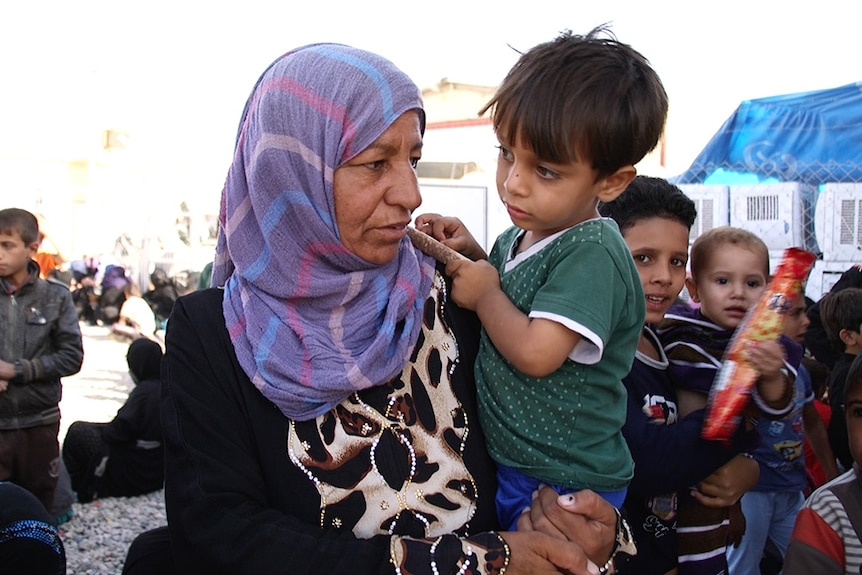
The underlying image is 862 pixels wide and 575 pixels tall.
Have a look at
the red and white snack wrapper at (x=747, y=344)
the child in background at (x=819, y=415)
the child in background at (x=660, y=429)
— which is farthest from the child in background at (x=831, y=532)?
the child in background at (x=819, y=415)

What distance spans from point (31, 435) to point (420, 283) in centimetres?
487

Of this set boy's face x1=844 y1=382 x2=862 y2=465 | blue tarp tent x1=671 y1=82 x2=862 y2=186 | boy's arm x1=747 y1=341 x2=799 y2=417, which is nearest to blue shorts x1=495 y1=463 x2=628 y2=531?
boy's arm x1=747 y1=341 x2=799 y2=417

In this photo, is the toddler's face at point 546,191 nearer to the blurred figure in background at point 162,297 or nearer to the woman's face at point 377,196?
the woman's face at point 377,196

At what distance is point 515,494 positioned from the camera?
1918 mm

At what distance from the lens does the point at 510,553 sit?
1730mm

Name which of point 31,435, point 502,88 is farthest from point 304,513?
point 31,435

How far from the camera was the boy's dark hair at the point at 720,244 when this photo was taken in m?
2.89

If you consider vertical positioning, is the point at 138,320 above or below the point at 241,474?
below

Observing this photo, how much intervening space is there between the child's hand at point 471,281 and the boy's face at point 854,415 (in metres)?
1.59

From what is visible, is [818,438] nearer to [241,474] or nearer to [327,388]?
[327,388]

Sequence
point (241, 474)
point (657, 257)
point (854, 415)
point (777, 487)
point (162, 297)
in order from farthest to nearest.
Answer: point (162, 297), point (777, 487), point (854, 415), point (657, 257), point (241, 474)

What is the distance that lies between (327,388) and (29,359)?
4906 millimetres

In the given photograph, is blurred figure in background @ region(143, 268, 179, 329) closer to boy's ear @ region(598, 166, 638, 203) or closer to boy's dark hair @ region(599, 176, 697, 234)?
boy's dark hair @ region(599, 176, 697, 234)

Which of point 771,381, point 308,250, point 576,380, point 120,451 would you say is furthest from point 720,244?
point 120,451
